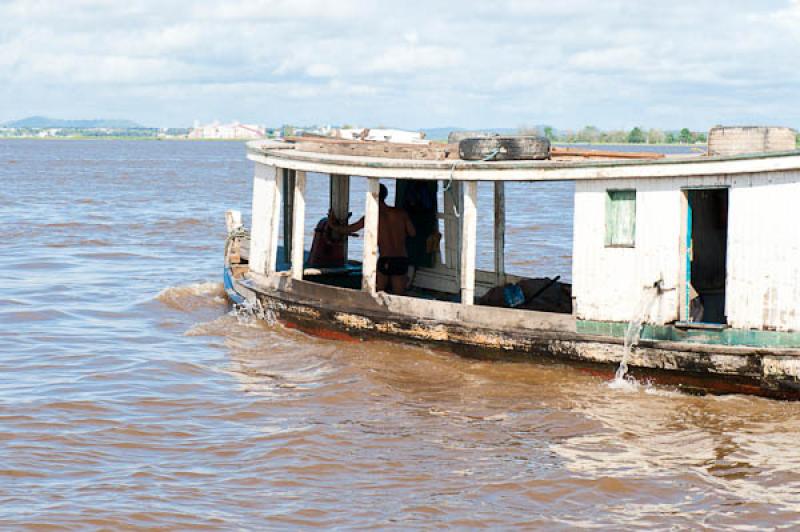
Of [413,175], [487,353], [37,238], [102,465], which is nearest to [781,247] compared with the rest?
[487,353]

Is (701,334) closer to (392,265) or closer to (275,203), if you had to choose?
(392,265)

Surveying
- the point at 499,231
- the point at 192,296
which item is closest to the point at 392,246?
the point at 499,231

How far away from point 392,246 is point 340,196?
1.96 meters

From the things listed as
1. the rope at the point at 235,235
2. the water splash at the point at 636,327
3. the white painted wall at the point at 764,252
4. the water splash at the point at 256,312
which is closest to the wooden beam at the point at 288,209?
the water splash at the point at 256,312

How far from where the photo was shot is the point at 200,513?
7312 millimetres

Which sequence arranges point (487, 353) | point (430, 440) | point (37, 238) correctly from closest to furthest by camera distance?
point (430, 440) < point (487, 353) < point (37, 238)

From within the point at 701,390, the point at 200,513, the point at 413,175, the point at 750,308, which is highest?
the point at 413,175

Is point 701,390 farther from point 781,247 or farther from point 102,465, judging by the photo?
point 102,465

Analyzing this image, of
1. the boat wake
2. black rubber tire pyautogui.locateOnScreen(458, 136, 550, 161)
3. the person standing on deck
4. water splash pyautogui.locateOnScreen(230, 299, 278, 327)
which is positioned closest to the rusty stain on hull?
water splash pyautogui.locateOnScreen(230, 299, 278, 327)

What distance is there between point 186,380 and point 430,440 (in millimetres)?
3256

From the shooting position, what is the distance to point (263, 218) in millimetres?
13125

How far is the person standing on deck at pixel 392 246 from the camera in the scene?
12414 millimetres

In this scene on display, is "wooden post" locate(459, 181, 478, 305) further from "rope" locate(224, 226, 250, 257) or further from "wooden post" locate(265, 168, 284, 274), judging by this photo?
"rope" locate(224, 226, 250, 257)

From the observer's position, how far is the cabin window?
9750mm
